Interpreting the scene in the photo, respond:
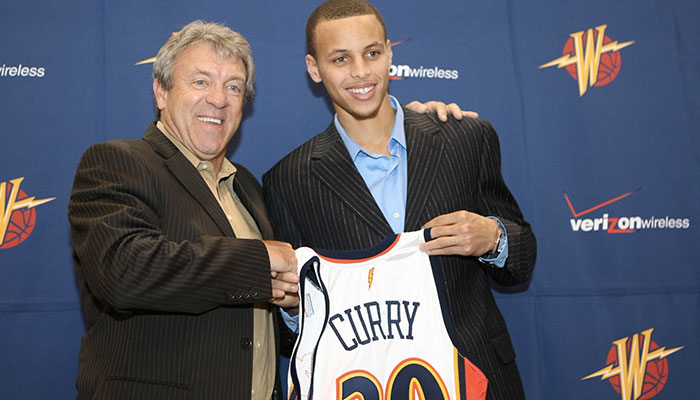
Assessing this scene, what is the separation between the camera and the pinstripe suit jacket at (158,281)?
48.4 inches

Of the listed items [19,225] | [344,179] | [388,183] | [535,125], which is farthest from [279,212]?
[535,125]

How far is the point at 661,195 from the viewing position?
2.39 metres

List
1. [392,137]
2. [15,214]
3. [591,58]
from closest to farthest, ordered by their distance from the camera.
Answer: [392,137] < [15,214] < [591,58]

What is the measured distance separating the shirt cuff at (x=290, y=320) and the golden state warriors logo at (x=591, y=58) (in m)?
1.58

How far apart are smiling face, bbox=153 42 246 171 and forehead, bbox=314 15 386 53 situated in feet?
0.96

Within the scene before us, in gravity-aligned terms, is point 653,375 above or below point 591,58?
below

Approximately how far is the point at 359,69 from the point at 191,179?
58cm

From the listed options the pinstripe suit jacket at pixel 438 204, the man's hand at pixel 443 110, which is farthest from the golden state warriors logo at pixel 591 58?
the pinstripe suit jacket at pixel 438 204

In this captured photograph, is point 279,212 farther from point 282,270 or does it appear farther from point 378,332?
point 378,332

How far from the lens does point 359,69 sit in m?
1.61

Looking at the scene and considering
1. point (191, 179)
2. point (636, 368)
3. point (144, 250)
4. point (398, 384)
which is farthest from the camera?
point (636, 368)

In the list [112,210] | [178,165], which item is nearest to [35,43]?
[178,165]

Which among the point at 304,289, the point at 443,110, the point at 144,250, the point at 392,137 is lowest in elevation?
the point at 304,289

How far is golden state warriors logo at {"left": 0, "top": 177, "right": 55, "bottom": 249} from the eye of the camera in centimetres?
199
